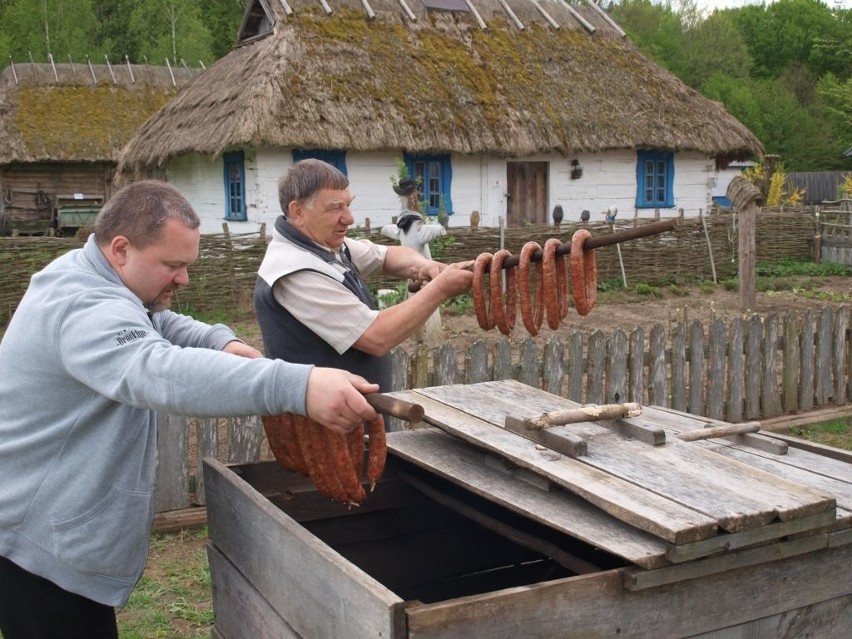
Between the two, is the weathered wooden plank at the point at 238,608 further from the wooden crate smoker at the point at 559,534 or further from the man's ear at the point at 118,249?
the man's ear at the point at 118,249

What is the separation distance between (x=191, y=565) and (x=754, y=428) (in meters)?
3.30

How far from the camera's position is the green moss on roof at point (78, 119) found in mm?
26172

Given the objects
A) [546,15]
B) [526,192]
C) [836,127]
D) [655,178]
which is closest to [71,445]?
[526,192]

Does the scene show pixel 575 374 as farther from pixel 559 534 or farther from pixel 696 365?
pixel 559 534

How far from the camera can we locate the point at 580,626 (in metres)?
2.03

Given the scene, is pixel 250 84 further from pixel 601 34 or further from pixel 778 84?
pixel 778 84

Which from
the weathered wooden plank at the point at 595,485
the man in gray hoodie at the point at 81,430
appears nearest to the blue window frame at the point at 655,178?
the weathered wooden plank at the point at 595,485

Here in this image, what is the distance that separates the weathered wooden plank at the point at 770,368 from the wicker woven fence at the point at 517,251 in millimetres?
6933

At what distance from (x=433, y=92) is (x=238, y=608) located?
53.8 feet

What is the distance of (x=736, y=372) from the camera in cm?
738

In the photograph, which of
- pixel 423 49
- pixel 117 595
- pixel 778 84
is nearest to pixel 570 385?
pixel 117 595

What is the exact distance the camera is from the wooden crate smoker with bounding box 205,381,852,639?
6.55 feet

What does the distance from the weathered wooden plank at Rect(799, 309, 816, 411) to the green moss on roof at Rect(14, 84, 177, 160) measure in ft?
76.0

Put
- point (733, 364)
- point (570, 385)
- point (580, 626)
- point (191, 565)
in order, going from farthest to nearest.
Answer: point (733, 364), point (570, 385), point (191, 565), point (580, 626)
